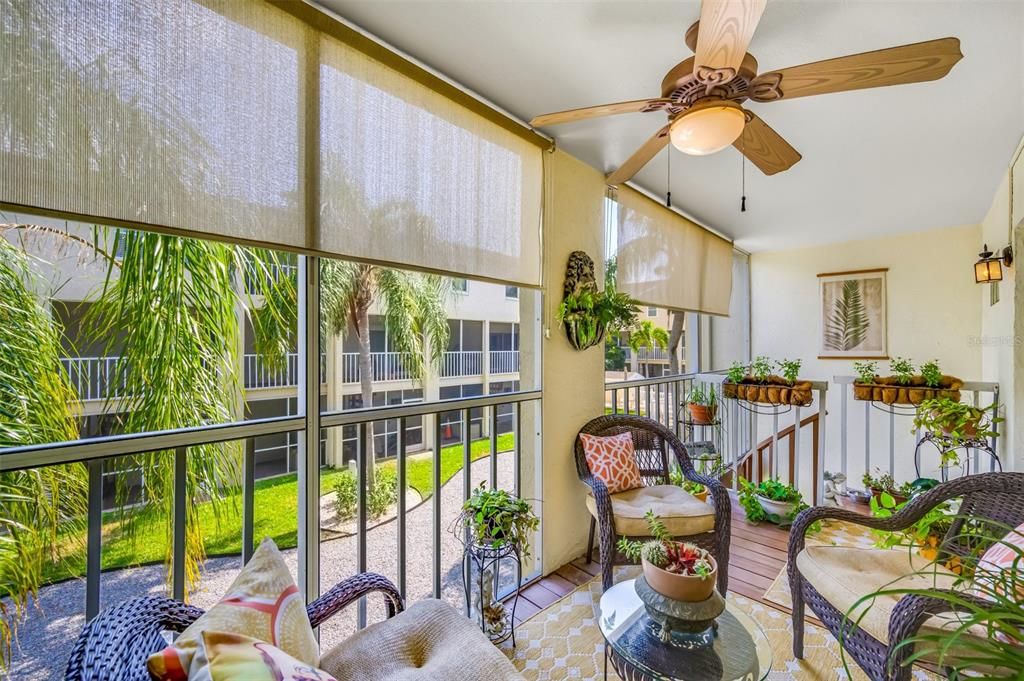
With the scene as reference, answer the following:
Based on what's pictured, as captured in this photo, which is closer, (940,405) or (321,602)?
(321,602)

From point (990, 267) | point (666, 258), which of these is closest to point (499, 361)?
point (666, 258)

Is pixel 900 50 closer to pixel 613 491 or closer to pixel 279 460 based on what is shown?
pixel 613 491

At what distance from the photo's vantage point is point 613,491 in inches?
93.0

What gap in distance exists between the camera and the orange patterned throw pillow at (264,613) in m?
0.87

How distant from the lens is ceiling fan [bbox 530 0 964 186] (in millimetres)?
1158

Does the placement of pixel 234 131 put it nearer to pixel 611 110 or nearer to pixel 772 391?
pixel 611 110

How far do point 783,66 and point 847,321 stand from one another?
384 centimetres

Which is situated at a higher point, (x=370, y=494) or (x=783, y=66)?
(x=783, y=66)

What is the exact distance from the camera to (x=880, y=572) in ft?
5.31

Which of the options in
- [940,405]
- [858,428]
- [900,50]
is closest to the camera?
[900,50]

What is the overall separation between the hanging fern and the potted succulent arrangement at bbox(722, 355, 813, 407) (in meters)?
2.01

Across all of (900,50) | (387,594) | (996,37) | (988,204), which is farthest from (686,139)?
(988,204)

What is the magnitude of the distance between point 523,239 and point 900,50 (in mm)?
1534

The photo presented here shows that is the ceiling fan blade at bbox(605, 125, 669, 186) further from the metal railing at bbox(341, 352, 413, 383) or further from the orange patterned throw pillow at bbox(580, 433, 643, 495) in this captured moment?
the metal railing at bbox(341, 352, 413, 383)
